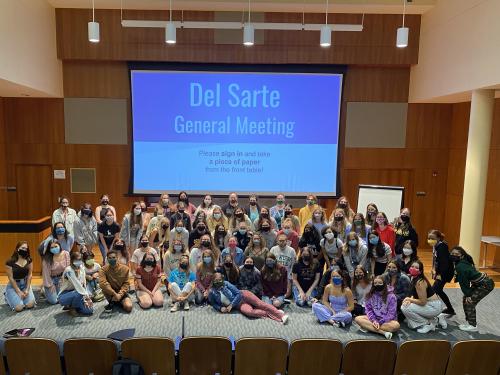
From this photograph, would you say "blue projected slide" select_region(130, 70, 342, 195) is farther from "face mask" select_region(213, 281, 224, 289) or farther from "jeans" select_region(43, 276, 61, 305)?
"face mask" select_region(213, 281, 224, 289)

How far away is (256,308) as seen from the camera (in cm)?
595

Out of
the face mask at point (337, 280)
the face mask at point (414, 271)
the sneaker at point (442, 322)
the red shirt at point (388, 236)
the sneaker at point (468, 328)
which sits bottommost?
the sneaker at point (468, 328)

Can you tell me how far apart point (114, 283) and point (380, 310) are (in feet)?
12.7

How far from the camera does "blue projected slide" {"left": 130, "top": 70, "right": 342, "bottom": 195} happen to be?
32.7 feet

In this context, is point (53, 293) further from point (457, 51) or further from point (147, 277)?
point (457, 51)

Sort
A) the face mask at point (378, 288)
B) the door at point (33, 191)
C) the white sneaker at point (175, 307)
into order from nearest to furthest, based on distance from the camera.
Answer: the face mask at point (378, 288), the white sneaker at point (175, 307), the door at point (33, 191)

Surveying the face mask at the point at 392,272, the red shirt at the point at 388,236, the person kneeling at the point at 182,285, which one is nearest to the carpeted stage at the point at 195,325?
the person kneeling at the point at 182,285

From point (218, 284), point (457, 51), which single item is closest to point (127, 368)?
point (218, 284)

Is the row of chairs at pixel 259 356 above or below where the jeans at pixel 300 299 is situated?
above

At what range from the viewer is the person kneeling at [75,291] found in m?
5.80

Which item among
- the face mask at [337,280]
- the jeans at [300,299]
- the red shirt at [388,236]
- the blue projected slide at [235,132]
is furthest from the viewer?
the blue projected slide at [235,132]

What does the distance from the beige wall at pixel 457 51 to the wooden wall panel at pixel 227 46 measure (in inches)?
23.5

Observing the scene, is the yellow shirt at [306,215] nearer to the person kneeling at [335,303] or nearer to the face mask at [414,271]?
the person kneeling at [335,303]

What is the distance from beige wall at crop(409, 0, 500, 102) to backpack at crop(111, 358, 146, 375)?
23.6 feet
